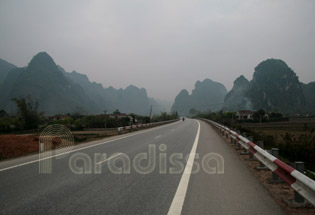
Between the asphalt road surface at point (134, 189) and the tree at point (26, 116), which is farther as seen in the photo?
the tree at point (26, 116)

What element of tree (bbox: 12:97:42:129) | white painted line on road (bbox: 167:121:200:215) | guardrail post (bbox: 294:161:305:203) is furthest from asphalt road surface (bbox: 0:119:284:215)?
tree (bbox: 12:97:42:129)

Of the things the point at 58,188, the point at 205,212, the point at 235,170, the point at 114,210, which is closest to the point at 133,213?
the point at 114,210

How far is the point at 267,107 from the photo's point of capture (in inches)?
7520

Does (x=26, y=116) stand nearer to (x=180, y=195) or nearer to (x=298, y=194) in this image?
(x=180, y=195)

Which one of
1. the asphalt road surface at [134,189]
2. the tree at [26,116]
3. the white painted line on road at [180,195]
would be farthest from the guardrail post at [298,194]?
the tree at [26,116]

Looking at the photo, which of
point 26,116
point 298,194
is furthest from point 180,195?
point 26,116

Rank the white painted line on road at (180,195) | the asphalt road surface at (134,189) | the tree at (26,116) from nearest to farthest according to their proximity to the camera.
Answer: the white painted line on road at (180,195) → the asphalt road surface at (134,189) → the tree at (26,116)

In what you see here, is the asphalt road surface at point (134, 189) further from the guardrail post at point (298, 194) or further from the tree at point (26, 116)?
the tree at point (26, 116)

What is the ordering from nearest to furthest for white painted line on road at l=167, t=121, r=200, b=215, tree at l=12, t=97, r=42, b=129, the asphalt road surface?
1. white painted line on road at l=167, t=121, r=200, b=215
2. the asphalt road surface
3. tree at l=12, t=97, r=42, b=129

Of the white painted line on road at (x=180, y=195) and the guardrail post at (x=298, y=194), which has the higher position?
the guardrail post at (x=298, y=194)

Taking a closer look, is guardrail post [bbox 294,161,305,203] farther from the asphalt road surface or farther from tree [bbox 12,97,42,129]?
tree [bbox 12,97,42,129]

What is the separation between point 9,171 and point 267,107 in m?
208

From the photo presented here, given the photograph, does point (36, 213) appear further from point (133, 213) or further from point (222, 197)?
point (222, 197)

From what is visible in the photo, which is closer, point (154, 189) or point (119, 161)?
point (154, 189)
